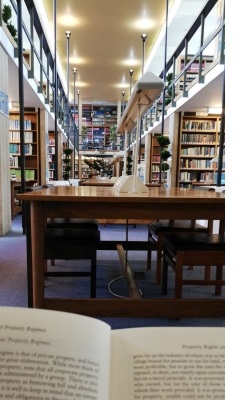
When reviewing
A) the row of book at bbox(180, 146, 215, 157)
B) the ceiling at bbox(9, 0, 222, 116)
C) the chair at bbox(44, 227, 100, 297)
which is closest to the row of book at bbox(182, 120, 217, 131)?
the row of book at bbox(180, 146, 215, 157)

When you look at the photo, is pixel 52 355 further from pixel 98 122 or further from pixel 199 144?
pixel 98 122

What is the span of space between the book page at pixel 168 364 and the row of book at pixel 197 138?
24.1 ft

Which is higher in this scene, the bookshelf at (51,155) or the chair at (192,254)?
Answer: the bookshelf at (51,155)

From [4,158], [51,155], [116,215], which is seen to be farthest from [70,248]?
[51,155]

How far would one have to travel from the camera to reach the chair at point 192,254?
1551mm

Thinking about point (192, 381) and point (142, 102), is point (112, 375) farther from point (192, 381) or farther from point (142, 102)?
point (142, 102)

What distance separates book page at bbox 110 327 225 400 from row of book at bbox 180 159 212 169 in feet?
24.3

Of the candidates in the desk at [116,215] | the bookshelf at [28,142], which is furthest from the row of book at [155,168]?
the desk at [116,215]

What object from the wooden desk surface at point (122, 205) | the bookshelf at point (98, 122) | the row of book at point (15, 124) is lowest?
the wooden desk surface at point (122, 205)

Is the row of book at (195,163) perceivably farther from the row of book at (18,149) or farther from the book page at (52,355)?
the book page at (52,355)

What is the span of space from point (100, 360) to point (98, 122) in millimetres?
17213

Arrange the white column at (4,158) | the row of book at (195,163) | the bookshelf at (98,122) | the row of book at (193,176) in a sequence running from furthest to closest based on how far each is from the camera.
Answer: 1. the bookshelf at (98,122)
2. the row of book at (193,176)
3. the row of book at (195,163)
4. the white column at (4,158)

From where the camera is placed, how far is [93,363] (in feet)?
1.06

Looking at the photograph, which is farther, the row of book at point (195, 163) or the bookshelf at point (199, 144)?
the row of book at point (195, 163)
